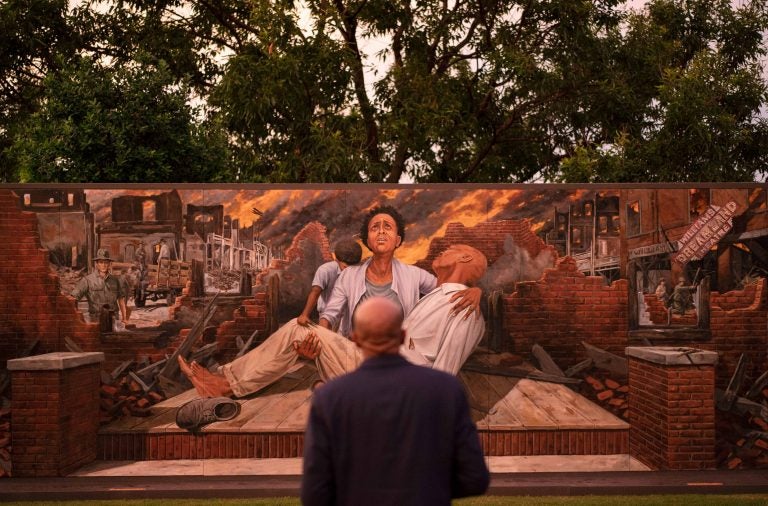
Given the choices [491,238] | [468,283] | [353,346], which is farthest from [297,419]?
[491,238]

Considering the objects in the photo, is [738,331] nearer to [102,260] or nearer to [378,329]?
[102,260]

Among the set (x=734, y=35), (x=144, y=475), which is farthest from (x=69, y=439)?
(x=734, y=35)

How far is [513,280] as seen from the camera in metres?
10.1

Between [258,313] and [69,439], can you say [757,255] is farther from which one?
[69,439]

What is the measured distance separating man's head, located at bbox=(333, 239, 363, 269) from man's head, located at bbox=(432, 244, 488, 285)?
0.77 meters

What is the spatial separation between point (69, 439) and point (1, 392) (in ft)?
2.84

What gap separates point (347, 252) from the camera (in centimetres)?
1004

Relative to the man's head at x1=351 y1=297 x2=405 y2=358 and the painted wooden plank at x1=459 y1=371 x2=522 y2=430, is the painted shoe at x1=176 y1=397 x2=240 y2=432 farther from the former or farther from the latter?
the man's head at x1=351 y1=297 x2=405 y2=358

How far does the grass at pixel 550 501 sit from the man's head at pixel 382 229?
8.54ft

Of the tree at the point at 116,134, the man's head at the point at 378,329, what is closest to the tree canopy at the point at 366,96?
the tree at the point at 116,134

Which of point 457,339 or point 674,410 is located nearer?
point 674,410

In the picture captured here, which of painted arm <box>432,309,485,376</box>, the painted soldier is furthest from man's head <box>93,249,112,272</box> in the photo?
painted arm <box>432,309,485,376</box>

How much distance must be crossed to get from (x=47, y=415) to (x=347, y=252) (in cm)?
329

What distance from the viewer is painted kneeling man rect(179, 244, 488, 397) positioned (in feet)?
32.6
